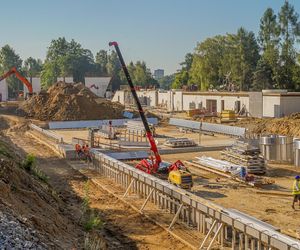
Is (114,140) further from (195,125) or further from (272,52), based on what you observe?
(272,52)

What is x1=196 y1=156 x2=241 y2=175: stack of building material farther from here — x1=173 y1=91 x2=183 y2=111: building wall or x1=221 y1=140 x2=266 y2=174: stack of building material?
x1=173 y1=91 x2=183 y2=111: building wall

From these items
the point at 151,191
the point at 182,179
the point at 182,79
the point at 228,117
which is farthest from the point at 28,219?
the point at 182,79

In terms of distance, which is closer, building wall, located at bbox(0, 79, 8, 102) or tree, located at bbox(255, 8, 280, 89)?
tree, located at bbox(255, 8, 280, 89)

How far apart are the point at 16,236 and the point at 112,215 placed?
8321mm

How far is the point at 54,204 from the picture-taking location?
16.0 meters

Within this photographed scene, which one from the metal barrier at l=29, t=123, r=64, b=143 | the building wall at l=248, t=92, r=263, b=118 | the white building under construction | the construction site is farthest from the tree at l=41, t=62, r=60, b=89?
the construction site

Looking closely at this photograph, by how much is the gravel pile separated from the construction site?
0.02m

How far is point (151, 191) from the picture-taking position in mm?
17953

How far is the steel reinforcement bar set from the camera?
11.9m

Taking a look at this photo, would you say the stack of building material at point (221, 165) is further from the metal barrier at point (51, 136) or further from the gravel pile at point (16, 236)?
the gravel pile at point (16, 236)

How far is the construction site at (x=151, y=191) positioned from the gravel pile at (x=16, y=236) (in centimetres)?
2

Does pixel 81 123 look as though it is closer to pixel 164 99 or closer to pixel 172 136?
pixel 172 136

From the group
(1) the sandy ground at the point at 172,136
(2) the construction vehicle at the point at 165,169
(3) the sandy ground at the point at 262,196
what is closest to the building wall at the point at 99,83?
(1) the sandy ground at the point at 172,136

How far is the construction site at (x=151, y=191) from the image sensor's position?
40.3ft
